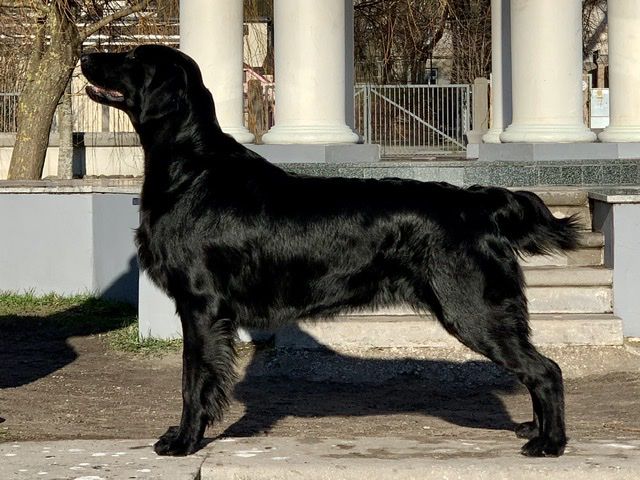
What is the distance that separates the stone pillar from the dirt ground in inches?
245

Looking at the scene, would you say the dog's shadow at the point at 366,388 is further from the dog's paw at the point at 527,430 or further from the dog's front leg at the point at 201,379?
the dog's front leg at the point at 201,379

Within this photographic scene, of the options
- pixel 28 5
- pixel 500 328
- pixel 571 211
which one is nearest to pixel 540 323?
pixel 571 211

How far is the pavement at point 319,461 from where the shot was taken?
571 centimetres

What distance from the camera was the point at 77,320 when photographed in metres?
11.8

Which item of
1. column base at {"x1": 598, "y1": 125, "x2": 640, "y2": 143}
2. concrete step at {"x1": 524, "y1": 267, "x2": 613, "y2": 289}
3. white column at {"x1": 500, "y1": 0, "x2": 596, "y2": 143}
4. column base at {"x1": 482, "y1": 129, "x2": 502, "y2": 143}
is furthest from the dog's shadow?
column base at {"x1": 482, "y1": 129, "x2": 502, "y2": 143}

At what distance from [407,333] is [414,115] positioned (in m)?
17.5

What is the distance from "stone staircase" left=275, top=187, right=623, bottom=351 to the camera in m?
9.34

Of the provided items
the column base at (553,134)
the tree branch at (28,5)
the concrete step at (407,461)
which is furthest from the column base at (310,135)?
the tree branch at (28,5)

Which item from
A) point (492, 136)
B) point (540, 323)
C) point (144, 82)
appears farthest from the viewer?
point (492, 136)

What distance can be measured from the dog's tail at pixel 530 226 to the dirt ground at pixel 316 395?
1163mm

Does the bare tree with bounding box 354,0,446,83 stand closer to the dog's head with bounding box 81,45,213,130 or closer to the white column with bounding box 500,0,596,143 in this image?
the white column with bounding box 500,0,596,143

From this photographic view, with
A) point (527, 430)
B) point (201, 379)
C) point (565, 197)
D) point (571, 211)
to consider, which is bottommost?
point (527, 430)

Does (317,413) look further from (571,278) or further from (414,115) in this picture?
(414,115)

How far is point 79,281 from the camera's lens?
43.6 ft
